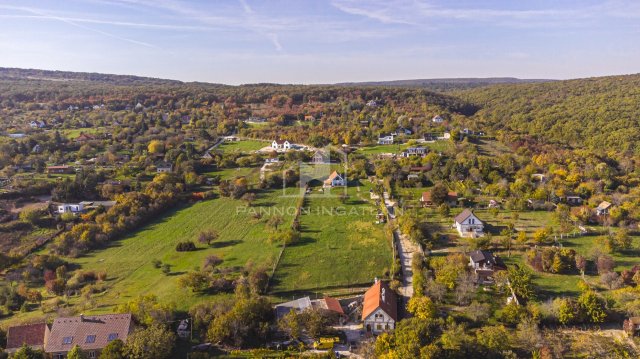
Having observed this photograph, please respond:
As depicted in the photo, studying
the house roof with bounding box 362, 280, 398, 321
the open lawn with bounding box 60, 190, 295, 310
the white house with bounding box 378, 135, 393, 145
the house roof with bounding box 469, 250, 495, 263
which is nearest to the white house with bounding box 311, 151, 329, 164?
the white house with bounding box 378, 135, 393, 145

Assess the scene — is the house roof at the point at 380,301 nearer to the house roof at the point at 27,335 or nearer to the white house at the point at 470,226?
the white house at the point at 470,226

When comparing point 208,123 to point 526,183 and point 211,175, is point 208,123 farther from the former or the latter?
point 526,183

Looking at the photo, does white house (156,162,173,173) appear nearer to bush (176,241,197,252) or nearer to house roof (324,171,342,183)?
house roof (324,171,342,183)

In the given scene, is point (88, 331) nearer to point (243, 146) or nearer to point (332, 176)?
point (332, 176)

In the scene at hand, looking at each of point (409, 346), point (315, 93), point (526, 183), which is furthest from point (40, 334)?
point (315, 93)

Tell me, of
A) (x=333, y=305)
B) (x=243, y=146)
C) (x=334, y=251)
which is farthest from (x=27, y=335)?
(x=243, y=146)

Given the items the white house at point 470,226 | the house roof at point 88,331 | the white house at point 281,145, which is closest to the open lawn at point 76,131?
the white house at point 281,145
